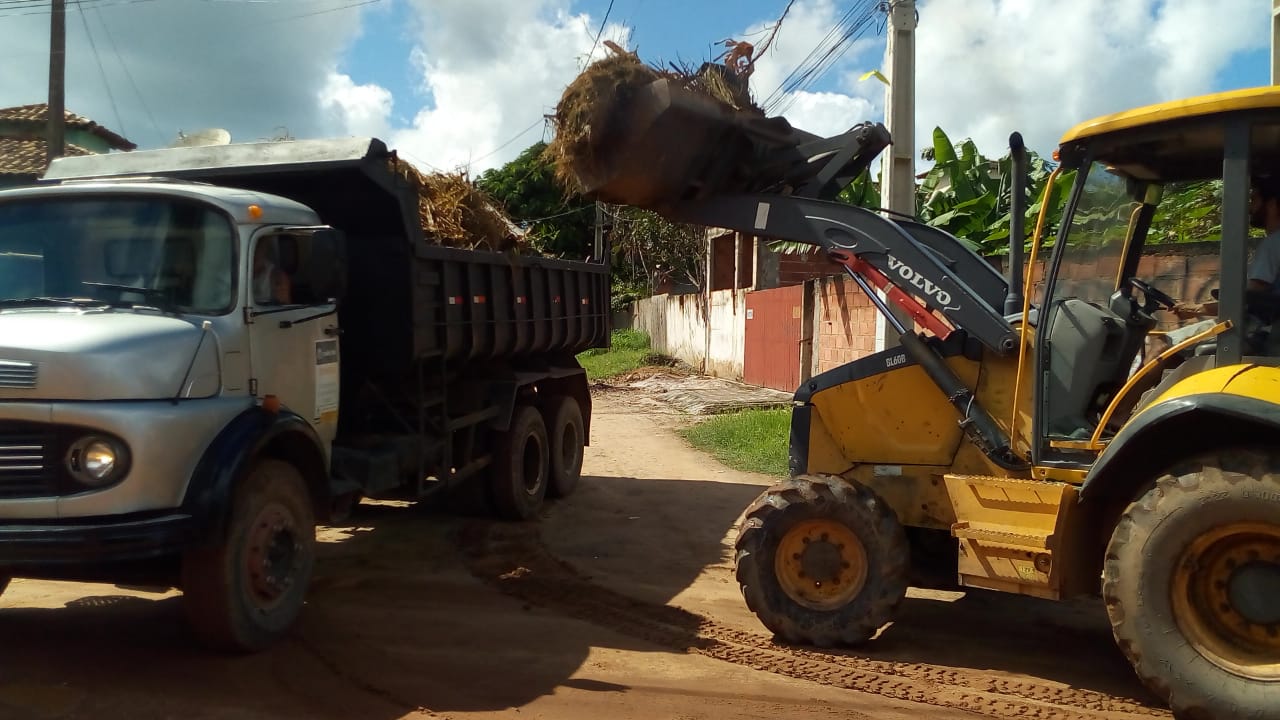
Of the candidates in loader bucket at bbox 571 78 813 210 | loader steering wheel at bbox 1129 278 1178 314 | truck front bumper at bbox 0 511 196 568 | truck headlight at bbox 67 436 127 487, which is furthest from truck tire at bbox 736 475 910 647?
truck headlight at bbox 67 436 127 487

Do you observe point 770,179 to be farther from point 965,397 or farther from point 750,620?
point 750,620

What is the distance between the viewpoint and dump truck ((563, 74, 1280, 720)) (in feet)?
13.3

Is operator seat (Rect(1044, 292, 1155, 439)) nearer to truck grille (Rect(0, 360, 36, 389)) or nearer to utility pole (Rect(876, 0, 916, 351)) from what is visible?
truck grille (Rect(0, 360, 36, 389))

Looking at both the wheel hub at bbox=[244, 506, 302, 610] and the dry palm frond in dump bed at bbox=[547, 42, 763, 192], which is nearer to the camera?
the wheel hub at bbox=[244, 506, 302, 610]

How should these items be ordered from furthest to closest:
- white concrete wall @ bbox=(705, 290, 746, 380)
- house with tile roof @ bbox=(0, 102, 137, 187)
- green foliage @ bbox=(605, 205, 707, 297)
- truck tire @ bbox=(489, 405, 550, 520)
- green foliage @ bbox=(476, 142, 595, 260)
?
green foliage @ bbox=(476, 142, 595, 260)
green foliage @ bbox=(605, 205, 707, 297)
house with tile roof @ bbox=(0, 102, 137, 187)
white concrete wall @ bbox=(705, 290, 746, 380)
truck tire @ bbox=(489, 405, 550, 520)

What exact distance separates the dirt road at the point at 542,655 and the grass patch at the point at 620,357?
1778 centimetres

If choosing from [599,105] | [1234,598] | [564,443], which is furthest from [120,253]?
[564,443]

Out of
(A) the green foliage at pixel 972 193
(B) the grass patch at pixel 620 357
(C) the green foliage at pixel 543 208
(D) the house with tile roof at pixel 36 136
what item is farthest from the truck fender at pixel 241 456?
(C) the green foliage at pixel 543 208

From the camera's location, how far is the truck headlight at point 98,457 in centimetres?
435

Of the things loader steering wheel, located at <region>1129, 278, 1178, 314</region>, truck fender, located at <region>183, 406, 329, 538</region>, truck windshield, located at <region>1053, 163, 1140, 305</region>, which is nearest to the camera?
truck fender, located at <region>183, 406, 329, 538</region>

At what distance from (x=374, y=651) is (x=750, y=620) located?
211 cm

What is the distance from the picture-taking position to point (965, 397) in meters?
A: 5.14

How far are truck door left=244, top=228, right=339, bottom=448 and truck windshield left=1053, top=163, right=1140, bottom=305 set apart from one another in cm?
385

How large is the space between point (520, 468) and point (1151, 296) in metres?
5.38
